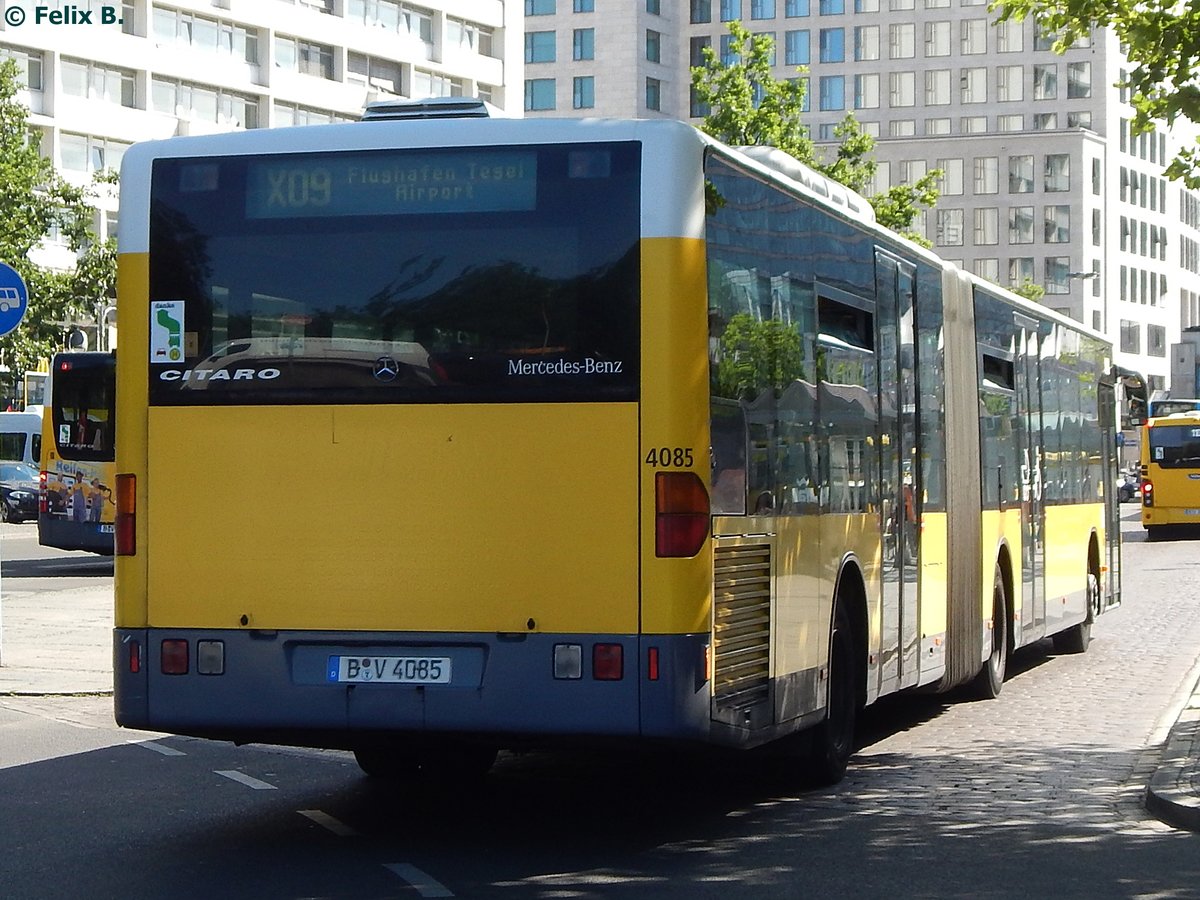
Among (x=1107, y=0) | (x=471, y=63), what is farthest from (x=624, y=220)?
(x=471, y=63)

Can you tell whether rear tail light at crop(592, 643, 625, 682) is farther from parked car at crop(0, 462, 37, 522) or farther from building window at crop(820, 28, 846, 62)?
building window at crop(820, 28, 846, 62)

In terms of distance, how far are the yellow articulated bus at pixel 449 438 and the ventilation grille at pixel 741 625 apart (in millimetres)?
22

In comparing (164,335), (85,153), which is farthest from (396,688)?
(85,153)

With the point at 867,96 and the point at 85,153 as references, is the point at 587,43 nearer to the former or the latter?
the point at 867,96

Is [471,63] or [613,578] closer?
[613,578]

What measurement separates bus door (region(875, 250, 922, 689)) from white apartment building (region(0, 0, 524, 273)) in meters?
57.2

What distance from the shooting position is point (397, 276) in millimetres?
9070

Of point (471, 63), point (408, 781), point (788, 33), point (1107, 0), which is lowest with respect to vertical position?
point (408, 781)

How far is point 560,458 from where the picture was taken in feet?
29.3

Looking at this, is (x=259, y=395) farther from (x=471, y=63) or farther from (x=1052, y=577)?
(x=471, y=63)

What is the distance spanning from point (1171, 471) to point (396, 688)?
44.7m

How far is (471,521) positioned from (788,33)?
5046 inches

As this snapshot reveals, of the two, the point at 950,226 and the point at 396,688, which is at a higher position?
the point at 950,226

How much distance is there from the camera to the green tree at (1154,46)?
42.3 feet
